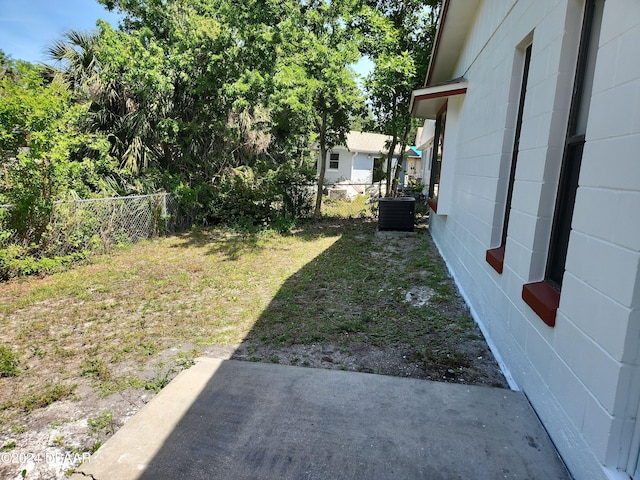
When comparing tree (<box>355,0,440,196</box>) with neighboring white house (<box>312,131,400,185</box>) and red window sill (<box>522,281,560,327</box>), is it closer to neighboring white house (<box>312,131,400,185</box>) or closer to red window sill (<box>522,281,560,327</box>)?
red window sill (<box>522,281,560,327</box>)

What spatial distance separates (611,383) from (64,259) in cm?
718

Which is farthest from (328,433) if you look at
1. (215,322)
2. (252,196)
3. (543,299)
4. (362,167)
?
(362,167)

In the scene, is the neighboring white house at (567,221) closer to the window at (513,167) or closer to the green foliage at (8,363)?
the window at (513,167)

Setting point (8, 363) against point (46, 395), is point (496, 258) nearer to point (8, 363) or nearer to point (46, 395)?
point (46, 395)

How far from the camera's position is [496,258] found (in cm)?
347

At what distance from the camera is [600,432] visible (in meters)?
1.66

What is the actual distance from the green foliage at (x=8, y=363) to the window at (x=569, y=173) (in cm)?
411

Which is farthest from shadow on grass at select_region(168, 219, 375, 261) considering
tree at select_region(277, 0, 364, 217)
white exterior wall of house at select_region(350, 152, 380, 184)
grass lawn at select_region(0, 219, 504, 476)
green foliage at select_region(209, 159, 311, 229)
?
white exterior wall of house at select_region(350, 152, 380, 184)

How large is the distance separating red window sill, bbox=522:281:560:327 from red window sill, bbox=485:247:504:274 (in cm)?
70

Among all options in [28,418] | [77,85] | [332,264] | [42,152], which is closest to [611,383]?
[28,418]

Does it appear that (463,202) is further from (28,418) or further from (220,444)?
(28,418)

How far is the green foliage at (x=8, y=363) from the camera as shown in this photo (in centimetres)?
326

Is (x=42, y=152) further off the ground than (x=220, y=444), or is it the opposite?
(x=42, y=152)

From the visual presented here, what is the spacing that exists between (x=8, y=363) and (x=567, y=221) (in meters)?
4.47
